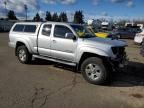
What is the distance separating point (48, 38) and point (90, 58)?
206 centimetres

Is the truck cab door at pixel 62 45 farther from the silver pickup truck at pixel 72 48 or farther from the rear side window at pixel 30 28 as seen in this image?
the rear side window at pixel 30 28

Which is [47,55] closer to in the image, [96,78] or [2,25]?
[96,78]

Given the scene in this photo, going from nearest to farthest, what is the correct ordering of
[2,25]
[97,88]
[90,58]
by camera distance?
[97,88]
[90,58]
[2,25]

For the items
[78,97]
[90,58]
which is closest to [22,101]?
[78,97]

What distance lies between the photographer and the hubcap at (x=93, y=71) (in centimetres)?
662

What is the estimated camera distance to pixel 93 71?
6.73 metres

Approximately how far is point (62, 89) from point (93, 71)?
1287 millimetres

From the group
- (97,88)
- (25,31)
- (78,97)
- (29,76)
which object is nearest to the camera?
(78,97)

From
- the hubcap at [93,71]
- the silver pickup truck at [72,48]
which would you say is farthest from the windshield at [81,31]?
the hubcap at [93,71]

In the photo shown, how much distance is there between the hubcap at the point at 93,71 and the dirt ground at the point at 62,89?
304 mm

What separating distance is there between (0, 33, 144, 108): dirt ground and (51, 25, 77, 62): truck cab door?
706mm

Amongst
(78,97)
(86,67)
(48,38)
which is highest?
(48,38)

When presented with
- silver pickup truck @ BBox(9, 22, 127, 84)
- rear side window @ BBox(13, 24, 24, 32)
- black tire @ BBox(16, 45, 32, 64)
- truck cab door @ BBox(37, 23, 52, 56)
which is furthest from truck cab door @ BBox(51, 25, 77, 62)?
rear side window @ BBox(13, 24, 24, 32)

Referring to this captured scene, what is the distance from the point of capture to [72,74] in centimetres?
777
